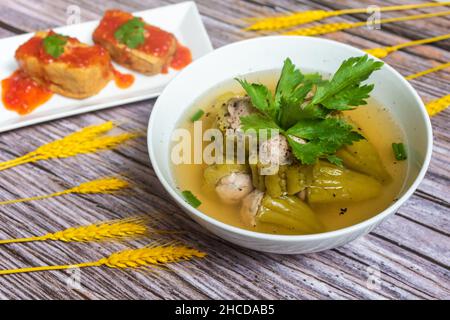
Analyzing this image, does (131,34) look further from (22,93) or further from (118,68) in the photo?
(22,93)

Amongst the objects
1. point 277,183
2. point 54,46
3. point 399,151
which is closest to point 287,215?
point 277,183

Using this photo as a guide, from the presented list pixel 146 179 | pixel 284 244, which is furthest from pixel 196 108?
pixel 284 244

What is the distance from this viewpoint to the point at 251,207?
1824 millimetres

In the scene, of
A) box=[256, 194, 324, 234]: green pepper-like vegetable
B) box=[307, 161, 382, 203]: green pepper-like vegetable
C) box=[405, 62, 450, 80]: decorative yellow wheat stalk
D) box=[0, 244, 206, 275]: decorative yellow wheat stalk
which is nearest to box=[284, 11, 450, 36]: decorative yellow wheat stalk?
box=[405, 62, 450, 80]: decorative yellow wheat stalk

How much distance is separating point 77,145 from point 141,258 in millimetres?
690

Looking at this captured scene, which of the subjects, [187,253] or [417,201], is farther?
[417,201]

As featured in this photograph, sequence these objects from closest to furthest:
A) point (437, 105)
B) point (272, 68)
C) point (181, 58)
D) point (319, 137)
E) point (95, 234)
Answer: point (319, 137) < point (95, 234) < point (272, 68) < point (437, 105) < point (181, 58)

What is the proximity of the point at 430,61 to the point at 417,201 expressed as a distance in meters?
0.89

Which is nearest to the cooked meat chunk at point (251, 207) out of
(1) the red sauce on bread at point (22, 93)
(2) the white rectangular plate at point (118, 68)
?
(2) the white rectangular plate at point (118, 68)

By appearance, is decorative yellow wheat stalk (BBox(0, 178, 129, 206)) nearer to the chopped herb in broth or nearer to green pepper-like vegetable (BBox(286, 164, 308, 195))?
the chopped herb in broth

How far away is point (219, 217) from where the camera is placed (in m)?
1.87

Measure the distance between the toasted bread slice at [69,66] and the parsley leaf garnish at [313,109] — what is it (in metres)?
1.02
